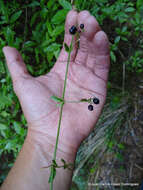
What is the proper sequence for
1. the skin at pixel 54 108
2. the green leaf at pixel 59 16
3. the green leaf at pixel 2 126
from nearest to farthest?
1. the skin at pixel 54 108
2. the green leaf at pixel 59 16
3. the green leaf at pixel 2 126

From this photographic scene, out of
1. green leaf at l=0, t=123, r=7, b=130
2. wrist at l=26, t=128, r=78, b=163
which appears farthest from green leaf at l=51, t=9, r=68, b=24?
green leaf at l=0, t=123, r=7, b=130

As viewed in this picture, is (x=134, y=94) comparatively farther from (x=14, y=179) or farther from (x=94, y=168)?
(x=14, y=179)

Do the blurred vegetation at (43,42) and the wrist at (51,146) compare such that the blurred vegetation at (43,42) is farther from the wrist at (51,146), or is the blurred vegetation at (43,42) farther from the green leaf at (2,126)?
the wrist at (51,146)

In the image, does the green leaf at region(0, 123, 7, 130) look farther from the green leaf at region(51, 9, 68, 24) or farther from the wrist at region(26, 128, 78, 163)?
the green leaf at region(51, 9, 68, 24)

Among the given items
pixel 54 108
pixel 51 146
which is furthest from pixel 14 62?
pixel 51 146

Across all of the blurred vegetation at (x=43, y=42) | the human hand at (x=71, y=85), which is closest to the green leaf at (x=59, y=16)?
the blurred vegetation at (x=43, y=42)

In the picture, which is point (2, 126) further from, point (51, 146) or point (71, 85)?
point (71, 85)

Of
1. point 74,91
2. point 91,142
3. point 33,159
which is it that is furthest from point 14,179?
point 91,142
